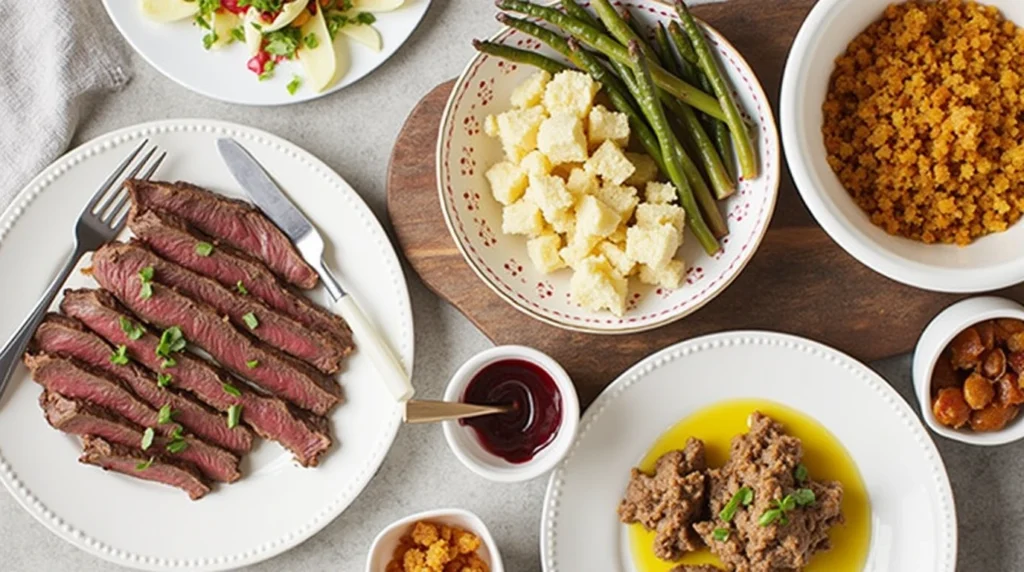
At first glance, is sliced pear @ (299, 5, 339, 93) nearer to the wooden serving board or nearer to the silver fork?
the wooden serving board

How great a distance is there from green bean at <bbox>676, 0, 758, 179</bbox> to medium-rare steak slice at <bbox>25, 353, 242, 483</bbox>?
1.52 metres

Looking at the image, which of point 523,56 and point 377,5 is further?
point 377,5

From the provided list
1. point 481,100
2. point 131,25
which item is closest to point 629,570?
point 481,100

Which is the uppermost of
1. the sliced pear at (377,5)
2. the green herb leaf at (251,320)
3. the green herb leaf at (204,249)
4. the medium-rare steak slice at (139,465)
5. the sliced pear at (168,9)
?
the sliced pear at (168,9)

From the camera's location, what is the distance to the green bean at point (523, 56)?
8.68 feet

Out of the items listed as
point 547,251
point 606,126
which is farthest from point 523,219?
point 606,126

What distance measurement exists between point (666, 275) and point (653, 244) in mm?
99

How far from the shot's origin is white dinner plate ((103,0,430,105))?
2936 millimetres

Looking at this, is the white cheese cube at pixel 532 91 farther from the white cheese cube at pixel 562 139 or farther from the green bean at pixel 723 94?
the green bean at pixel 723 94

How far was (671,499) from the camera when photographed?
273cm

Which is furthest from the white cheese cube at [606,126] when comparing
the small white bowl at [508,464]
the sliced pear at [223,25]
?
the sliced pear at [223,25]

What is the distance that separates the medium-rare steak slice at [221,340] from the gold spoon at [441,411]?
38 centimetres

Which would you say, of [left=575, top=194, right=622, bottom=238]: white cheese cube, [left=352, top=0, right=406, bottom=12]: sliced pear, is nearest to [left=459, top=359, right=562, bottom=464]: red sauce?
[left=575, top=194, right=622, bottom=238]: white cheese cube

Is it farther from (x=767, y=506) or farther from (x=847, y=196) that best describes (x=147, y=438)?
(x=847, y=196)
